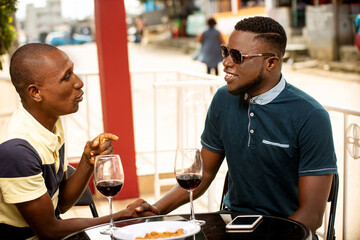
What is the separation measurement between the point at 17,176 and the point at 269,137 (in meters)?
1.10

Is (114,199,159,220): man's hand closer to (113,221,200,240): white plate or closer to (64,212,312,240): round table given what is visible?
(64,212,312,240): round table

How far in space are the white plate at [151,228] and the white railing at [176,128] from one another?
141 cm

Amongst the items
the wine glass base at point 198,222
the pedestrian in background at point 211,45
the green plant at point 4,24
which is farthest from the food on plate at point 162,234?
the pedestrian in background at point 211,45

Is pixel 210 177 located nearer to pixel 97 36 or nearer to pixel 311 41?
pixel 97 36

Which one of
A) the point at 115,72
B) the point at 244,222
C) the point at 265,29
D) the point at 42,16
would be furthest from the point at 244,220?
the point at 42,16

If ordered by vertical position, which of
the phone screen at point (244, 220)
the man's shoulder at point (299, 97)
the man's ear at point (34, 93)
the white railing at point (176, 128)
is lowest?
the white railing at point (176, 128)

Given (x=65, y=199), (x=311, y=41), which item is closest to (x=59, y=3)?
(x=65, y=199)

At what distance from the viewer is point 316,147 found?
2.40m

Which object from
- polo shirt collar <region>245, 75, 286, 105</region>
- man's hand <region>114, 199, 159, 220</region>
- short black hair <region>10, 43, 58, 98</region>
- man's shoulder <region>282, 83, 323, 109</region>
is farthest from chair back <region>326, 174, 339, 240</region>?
short black hair <region>10, 43, 58, 98</region>

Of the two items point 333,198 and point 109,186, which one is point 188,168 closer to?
point 109,186

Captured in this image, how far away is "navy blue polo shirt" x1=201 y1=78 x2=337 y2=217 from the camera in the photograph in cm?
242

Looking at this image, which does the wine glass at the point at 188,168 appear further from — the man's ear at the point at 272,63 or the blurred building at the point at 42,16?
the blurred building at the point at 42,16

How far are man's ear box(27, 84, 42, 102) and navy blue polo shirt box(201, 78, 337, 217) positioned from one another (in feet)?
2.86

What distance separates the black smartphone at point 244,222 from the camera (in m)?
2.11
